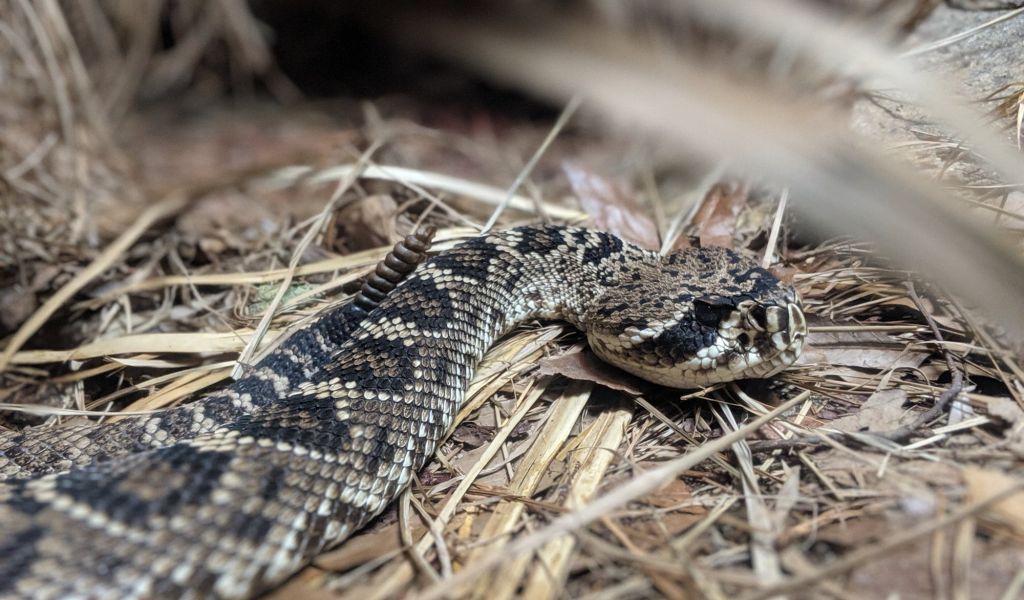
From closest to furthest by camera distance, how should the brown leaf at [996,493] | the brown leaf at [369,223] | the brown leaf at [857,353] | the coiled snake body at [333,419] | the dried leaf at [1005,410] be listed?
the brown leaf at [996,493]
the coiled snake body at [333,419]
the dried leaf at [1005,410]
the brown leaf at [857,353]
the brown leaf at [369,223]

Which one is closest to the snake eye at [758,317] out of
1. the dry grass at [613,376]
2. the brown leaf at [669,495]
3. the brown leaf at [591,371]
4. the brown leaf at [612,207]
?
the dry grass at [613,376]

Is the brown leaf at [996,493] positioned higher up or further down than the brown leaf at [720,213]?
further down

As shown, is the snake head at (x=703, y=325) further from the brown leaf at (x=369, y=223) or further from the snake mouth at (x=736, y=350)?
the brown leaf at (x=369, y=223)

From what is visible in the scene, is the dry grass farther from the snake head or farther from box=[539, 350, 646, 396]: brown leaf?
the snake head

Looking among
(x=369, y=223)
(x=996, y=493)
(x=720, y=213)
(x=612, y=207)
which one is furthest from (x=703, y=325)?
(x=369, y=223)

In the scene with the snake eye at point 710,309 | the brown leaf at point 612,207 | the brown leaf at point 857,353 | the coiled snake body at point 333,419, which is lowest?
the coiled snake body at point 333,419

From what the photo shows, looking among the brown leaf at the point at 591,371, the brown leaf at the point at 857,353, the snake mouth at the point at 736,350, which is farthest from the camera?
the brown leaf at the point at 591,371

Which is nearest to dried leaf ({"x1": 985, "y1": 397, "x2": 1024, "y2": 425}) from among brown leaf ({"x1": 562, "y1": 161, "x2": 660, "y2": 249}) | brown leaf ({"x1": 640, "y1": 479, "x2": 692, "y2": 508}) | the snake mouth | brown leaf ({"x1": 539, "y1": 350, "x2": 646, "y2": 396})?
the snake mouth

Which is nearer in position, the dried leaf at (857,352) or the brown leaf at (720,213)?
the dried leaf at (857,352)
